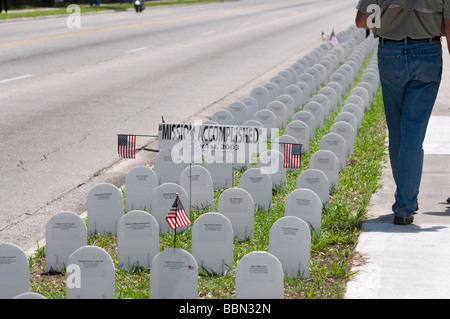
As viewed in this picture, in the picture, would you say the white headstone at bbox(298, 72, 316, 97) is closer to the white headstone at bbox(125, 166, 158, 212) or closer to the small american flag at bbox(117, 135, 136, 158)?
the small american flag at bbox(117, 135, 136, 158)

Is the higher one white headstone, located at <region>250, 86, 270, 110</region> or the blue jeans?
the blue jeans

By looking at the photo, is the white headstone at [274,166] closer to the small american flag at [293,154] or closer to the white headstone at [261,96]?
the small american flag at [293,154]

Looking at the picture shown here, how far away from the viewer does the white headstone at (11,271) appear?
193 inches

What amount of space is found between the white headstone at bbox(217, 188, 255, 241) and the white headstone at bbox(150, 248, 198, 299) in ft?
4.43

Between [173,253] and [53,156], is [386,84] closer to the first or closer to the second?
[173,253]

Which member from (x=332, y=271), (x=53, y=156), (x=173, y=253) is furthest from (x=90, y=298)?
(x=53, y=156)

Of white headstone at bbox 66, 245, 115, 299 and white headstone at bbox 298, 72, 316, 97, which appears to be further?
white headstone at bbox 298, 72, 316, 97

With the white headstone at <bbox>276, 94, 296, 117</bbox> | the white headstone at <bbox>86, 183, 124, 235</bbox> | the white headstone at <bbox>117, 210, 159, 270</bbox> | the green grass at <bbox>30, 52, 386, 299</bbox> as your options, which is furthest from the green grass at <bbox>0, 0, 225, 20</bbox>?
the white headstone at <bbox>117, 210, 159, 270</bbox>

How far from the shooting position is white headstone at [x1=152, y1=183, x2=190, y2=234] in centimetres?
641

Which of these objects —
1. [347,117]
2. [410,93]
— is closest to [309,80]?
[347,117]

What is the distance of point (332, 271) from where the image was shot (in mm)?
5426

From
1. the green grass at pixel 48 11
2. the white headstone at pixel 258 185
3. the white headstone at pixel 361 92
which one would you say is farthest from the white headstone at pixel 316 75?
the green grass at pixel 48 11

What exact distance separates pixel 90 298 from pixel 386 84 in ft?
9.69

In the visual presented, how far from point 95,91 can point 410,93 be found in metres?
9.76
